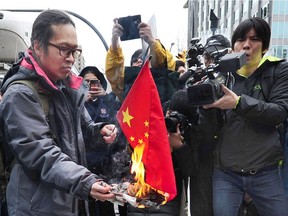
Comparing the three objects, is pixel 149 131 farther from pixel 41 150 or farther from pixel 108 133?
pixel 41 150

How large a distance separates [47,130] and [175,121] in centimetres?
97

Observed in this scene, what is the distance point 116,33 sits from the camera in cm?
286

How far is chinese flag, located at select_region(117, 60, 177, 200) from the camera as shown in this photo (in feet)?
6.38

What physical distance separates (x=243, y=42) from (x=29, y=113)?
158 cm

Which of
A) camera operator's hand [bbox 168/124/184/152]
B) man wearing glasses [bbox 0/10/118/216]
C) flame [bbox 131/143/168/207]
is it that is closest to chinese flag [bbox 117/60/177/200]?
flame [bbox 131/143/168/207]

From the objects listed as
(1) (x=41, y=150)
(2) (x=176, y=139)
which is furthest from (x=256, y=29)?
(1) (x=41, y=150)

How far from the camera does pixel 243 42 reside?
2734 millimetres

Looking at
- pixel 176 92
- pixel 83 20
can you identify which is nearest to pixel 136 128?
pixel 176 92

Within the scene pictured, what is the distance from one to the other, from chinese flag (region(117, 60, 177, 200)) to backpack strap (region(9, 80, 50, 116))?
428mm

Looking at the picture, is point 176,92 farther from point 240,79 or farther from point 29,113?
point 29,113

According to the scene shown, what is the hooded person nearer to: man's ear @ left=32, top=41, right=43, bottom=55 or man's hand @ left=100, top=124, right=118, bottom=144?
man's hand @ left=100, top=124, right=118, bottom=144

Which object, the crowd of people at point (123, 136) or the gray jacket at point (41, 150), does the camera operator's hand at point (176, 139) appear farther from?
the gray jacket at point (41, 150)

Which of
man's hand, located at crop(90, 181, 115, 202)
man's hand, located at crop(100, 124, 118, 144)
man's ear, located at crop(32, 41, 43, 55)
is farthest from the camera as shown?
man's hand, located at crop(100, 124, 118, 144)

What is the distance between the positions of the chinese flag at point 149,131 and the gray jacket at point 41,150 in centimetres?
29
